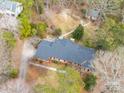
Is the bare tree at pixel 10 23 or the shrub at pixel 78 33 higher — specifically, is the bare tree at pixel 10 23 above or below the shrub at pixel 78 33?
above

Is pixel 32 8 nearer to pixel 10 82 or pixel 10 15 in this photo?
pixel 10 15

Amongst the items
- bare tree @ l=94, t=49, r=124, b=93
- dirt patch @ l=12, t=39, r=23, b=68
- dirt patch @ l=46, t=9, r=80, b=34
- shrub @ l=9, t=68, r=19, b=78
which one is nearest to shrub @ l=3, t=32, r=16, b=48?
dirt patch @ l=12, t=39, r=23, b=68

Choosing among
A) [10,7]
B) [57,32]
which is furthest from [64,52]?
[10,7]

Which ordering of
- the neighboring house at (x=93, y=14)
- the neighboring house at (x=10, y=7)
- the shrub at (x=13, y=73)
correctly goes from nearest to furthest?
the shrub at (x=13, y=73) → the neighboring house at (x=10, y=7) → the neighboring house at (x=93, y=14)

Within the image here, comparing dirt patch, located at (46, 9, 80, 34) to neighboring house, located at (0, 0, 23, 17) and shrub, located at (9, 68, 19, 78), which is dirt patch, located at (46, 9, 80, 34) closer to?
Answer: neighboring house, located at (0, 0, 23, 17)

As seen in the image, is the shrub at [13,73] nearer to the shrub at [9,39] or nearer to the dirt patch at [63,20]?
the shrub at [9,39]

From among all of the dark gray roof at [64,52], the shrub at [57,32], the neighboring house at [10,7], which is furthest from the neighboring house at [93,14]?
the neighboring house at [10,7]

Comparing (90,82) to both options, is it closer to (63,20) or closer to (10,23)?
(10,23)
